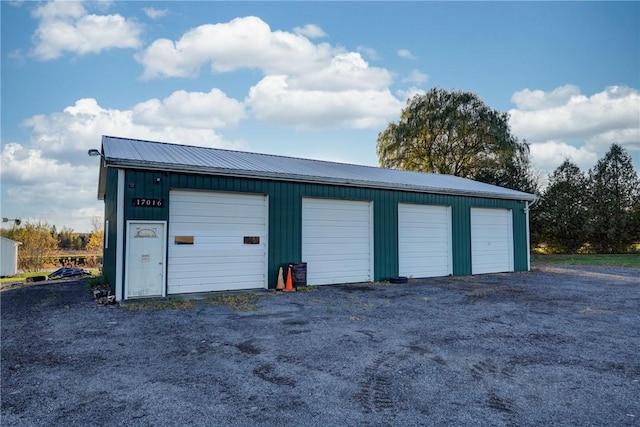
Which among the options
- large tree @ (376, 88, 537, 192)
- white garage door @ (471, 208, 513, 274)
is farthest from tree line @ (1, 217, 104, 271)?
white garage door @ (471, 208, 513, 274)

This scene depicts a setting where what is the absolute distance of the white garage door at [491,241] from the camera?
46.1ft

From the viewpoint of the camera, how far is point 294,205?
10531 millimetres

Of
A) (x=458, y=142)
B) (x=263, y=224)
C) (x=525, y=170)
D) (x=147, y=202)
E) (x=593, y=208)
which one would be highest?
(x=458, y=142)

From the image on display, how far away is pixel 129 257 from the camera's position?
8344mm

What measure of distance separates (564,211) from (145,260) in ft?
87.2

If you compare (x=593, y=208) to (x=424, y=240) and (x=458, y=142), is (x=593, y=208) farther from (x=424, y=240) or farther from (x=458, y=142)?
(x=424, y=240)

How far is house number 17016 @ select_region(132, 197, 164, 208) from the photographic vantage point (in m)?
8.47

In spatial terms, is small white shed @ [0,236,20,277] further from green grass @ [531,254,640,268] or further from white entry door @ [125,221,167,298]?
green grass @ [531,254,640,268]

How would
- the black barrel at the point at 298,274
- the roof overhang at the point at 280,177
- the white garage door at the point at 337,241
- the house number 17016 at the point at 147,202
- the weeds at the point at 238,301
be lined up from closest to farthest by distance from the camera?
the weeds at the point at 238,301
the roof overhang at the point at 280,177
the house number 17016 at the point at 147,202
the black barrel at the point at 298,274
the white garage door at the point at 337,241

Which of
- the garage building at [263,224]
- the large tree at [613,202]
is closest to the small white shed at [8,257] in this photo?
the garage building at [263,224]

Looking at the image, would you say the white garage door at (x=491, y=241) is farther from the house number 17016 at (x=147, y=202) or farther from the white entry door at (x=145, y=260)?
the house number 17016 at (x=147, y=202)

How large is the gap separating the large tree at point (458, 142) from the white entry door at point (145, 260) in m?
23.0

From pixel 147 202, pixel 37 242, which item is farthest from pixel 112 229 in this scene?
pixel 37 242

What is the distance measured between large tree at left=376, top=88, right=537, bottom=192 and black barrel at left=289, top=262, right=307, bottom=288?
799 inches
